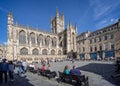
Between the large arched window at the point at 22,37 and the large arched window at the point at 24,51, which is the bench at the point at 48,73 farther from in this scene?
the large arched window at the point at 22,37

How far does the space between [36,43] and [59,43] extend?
15.3 meters

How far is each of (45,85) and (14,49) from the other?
36.0 m

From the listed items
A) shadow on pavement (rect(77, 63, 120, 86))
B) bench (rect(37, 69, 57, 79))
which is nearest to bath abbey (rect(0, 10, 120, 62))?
shadow on pavement (rect(77, 63, 120, 86))

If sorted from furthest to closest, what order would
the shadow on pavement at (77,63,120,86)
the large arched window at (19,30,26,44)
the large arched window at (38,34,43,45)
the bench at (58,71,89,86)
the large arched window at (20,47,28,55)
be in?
the large arched window at (38,34,43,45) → the large arched window at (19,30,26,44) → the large arched window at (20,47,28,55) → the shadow on pavement at (77,63,120,86) → the bench at (58,71,89,86)

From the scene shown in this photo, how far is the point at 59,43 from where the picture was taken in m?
57.7

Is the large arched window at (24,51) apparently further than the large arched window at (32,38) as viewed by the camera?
No

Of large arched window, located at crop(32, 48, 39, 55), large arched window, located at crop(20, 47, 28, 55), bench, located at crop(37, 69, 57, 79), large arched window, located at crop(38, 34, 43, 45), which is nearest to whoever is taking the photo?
bench, located at crop(37, 69, 57, 79)

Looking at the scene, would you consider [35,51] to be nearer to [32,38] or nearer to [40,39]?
[32,38]

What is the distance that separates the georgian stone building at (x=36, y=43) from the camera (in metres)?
39.4

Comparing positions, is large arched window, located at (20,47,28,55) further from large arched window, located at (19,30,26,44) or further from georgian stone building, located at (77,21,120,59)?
georgian stone building, located at (77,21,120,59)

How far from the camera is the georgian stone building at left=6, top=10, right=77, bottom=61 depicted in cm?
3944

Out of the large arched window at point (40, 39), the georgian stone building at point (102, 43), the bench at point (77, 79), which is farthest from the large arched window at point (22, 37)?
the bench at point (77, 79)

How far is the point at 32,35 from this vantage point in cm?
4709

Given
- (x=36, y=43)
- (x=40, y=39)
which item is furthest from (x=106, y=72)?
(x=40, y=39)
